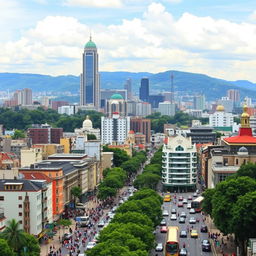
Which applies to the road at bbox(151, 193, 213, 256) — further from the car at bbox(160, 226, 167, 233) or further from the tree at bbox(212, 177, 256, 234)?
the tree at bbox(212, 177, 256, 234)

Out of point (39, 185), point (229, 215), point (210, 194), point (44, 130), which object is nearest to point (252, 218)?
point (229, 215)

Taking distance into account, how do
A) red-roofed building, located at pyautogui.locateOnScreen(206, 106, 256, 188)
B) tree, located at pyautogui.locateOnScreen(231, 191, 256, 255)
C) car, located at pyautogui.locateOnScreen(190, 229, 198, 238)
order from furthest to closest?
1. red-roofed building, located at pyautogui.locateOnScreen(206, 106, 256, 188)
2. car, located at pyautogui.locateOnScreen(190, 229, 198, 238)
3. tree, located at pyautogui.locateOnScreen(231, 191, 256, 255)

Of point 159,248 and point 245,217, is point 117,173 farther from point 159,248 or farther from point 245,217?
point 245,217

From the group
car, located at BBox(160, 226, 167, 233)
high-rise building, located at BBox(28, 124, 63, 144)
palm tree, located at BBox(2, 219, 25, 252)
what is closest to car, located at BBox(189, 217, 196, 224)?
car, located at BBox(160, 226, 167, 233)

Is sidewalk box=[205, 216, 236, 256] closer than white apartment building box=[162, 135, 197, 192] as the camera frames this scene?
Yes

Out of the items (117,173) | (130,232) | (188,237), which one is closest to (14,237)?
(130,232)
